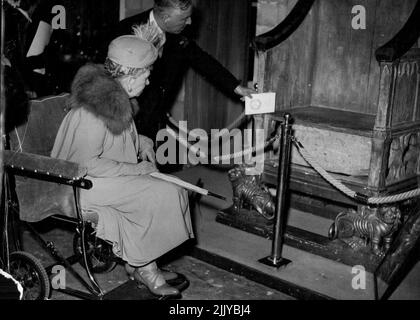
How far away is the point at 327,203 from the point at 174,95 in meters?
2.29

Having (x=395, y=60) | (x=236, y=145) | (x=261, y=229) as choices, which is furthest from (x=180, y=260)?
(x=236, y=145)

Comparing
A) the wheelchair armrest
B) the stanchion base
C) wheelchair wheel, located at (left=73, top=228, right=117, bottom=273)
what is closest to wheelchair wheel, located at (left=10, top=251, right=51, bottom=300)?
wheelchair wheel, located at (left=73, top=228, right=117, bottom=273)

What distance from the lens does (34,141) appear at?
12.5ft

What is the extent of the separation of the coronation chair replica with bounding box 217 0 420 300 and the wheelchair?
175 cm

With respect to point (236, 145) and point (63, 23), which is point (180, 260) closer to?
point (63, 23)

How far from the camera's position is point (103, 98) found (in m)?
3.48

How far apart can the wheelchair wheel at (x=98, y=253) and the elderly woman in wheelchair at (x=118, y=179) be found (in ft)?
1.17

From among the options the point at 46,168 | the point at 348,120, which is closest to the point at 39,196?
the point at 46,168

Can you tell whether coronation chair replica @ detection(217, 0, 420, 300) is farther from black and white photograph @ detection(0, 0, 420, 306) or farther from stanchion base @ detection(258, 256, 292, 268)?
stanchion base @ detection(258, 256, 292, 268)

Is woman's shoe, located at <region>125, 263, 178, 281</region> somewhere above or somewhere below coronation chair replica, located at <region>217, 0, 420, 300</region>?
below

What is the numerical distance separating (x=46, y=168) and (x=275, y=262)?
191 cm

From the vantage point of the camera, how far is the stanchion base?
168 inches

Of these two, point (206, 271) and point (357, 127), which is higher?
point (357, 127)
